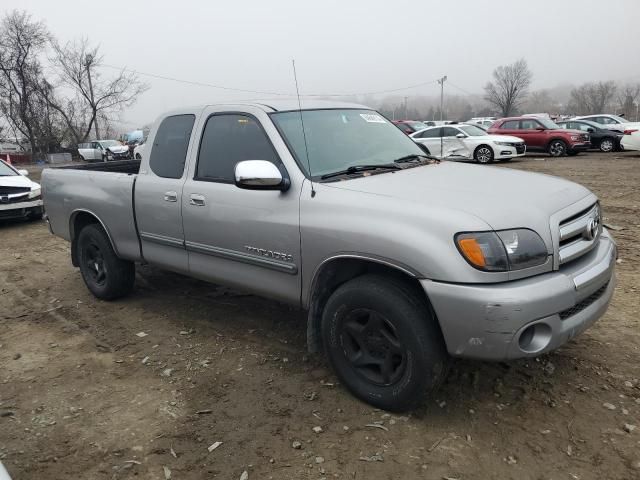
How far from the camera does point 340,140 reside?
367 cm

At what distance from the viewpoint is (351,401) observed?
3.15 meters

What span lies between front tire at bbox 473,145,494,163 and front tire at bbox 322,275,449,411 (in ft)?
49.0

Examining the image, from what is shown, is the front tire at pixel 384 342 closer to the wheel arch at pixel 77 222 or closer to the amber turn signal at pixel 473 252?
the amber turn signal at pixel 473 252

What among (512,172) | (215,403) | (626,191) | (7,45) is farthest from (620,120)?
(7,45)

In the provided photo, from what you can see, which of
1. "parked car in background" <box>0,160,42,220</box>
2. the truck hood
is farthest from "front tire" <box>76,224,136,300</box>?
"parked car in background" <box>0,160,42,220</box>

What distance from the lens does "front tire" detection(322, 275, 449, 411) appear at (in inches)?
107

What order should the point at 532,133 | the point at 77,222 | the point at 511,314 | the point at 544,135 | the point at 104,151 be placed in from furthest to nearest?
the point at 104,151
the point at 532,133
the point at 544,135
the point at 77,222
the point at 511,314

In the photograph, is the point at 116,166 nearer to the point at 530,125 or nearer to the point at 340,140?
the point at 340,140

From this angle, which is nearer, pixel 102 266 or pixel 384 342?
pixel 384 342

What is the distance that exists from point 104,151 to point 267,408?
28861 mm

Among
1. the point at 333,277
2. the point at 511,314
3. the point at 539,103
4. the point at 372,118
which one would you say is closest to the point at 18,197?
the point at 372,118

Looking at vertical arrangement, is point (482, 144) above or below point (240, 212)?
below

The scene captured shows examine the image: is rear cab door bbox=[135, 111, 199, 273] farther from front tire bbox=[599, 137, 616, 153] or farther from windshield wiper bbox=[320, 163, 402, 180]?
front tire bbox=[599, 137, 616, 153]

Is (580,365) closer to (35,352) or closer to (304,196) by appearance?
(304,196)
